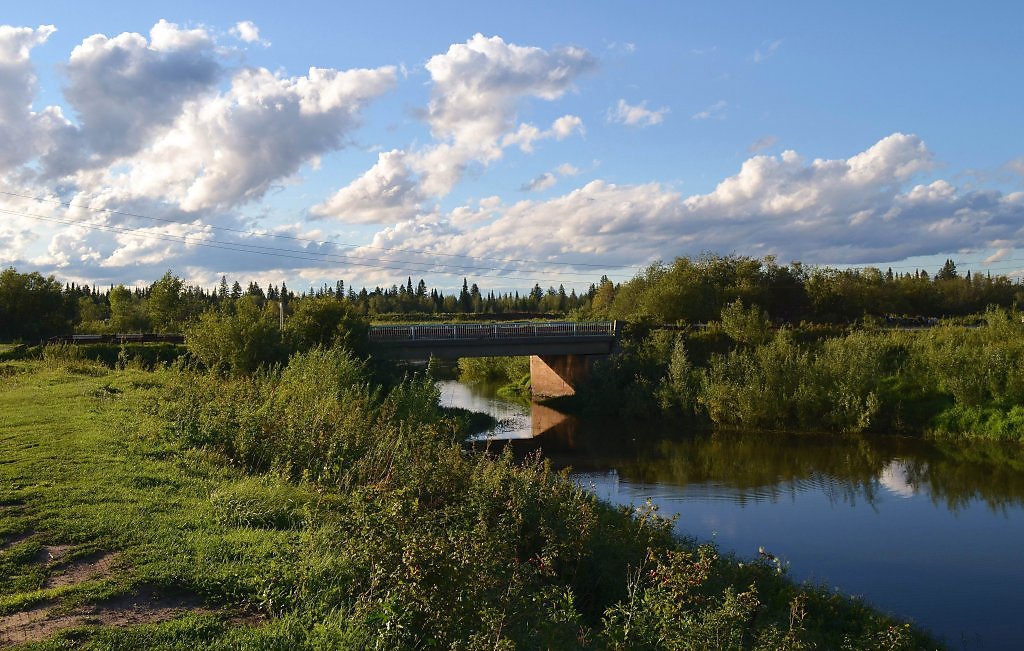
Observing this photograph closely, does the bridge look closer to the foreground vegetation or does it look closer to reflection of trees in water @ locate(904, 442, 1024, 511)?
reflection of trees in water @ locate(904, 442, 1024, 511)

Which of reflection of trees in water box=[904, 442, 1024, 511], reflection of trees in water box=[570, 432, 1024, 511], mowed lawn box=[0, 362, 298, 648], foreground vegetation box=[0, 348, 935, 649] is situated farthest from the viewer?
reflection of trees in water box=[570, 432, 1024, 511]

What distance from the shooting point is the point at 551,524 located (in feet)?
34.0

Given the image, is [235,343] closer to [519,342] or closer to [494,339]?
[494,339]

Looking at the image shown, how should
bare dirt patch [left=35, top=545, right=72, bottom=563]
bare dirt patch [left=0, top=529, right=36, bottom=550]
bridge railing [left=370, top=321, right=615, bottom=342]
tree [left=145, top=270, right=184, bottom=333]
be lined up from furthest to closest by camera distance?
tree [left=145, top=270, right=184, bottom=333]
bridge railing [left=370, top=321, right=615, bottom=342]
bare dirt patch [left=0, top=529, right=36, bottom=550]
bare dirt patch [left=35, top=545, right=72, bottom=563]

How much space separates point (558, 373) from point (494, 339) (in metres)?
7.89

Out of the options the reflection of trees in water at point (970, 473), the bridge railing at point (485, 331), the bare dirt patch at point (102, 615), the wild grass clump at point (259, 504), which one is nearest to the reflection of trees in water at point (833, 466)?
the reflection of trees in water at point (970, 473)

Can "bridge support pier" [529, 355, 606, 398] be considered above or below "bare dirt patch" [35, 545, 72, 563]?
below

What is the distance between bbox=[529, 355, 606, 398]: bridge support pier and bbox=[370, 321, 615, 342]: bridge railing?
200cm

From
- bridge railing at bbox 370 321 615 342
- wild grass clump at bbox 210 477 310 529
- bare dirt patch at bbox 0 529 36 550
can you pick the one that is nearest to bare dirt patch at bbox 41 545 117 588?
bare dirt patch at bbox 0 529 36 550

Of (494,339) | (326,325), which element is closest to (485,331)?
(494,339)

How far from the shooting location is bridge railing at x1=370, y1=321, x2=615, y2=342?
1577 inches

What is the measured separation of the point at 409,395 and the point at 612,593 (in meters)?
14.3

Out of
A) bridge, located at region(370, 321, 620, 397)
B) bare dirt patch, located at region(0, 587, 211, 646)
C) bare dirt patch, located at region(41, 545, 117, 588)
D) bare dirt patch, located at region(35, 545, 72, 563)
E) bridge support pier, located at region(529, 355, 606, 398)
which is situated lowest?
bridge support pier, located at region(529, 355, 606, 398)

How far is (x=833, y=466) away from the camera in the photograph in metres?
26.1
